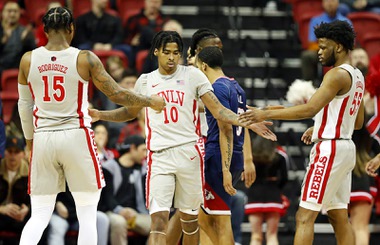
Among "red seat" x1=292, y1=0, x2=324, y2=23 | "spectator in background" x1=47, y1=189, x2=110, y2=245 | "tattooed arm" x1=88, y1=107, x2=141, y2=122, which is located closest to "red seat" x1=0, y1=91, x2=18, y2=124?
"spectator in background" x1=47, y1=189, x2=110, y2=245

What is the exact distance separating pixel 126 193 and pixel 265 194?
1669mm

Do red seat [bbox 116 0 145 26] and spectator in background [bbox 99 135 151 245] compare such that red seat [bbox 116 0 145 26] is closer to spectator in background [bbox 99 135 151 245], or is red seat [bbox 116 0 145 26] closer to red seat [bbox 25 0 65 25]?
red seat [bbox 25 0 65 25]

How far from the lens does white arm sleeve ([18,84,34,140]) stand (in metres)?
8.39

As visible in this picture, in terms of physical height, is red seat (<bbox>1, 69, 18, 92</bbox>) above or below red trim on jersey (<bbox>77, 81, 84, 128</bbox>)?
below

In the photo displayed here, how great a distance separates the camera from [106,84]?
8367mm

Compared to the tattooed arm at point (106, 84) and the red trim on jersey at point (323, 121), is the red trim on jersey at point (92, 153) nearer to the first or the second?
the tattooed arm at point (106, 84)

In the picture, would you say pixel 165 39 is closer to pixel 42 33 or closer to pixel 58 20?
pixel 58 20

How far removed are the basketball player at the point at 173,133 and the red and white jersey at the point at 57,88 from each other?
0.71 meters

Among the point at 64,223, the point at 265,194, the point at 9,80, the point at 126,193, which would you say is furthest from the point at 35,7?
the point at 265,194

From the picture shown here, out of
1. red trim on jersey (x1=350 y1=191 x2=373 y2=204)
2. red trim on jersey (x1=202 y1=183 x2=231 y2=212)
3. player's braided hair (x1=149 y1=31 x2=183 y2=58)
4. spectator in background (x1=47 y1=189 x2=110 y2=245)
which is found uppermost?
player's braided hair (x1=149 y1=31 x2=183 y2=58)

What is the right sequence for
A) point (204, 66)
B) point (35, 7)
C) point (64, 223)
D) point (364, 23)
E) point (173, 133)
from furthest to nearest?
point (35, 7) < point (364, 23) < point (64, 223) < point (204, 66) < point (173, 133)

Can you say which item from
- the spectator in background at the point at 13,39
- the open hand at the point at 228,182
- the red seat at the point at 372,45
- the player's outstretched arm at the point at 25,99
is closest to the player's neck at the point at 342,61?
the open hand at the point at 228,182

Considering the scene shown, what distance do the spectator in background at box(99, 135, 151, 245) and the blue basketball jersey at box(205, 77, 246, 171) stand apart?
242 cm

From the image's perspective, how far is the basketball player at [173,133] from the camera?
8484 millimetres
